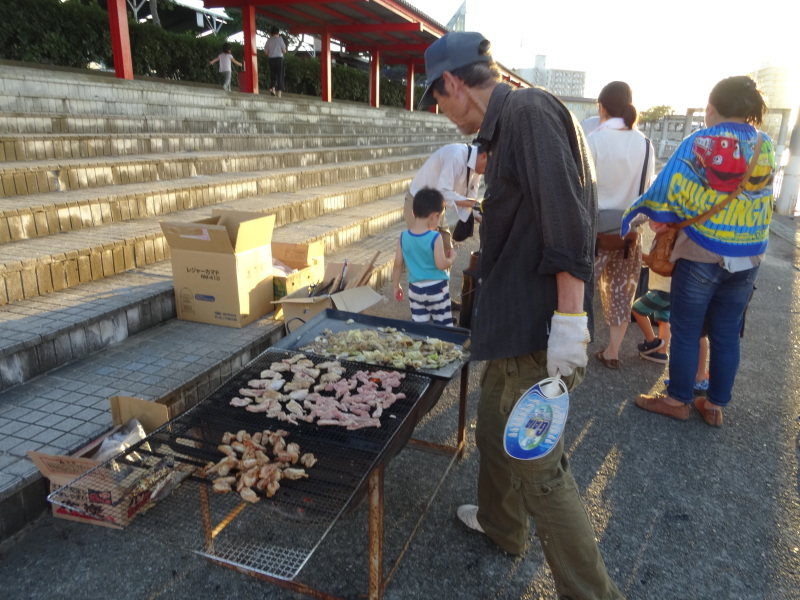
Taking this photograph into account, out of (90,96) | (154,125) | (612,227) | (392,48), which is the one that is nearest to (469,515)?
(612,227)

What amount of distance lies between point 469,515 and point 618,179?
2918 millimetres

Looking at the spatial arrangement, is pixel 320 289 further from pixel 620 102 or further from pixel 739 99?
pixel 739 99

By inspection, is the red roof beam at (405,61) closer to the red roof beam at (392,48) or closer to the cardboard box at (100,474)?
the red roof beam at (392,48)

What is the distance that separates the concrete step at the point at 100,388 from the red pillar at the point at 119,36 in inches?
315

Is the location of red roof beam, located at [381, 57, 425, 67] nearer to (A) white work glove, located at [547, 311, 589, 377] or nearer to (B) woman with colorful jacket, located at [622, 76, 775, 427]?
(B) woman with colorful jacket, located at [622, 76, 775, 427]

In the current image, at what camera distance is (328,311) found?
10.7 feet

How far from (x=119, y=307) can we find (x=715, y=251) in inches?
152

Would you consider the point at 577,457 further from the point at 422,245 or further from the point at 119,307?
the point at 119,307

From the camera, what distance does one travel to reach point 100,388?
3018 millimetres

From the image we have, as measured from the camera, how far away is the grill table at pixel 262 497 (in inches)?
68.9

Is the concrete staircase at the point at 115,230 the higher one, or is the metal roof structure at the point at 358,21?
the metal roof structure at the point at 358,21

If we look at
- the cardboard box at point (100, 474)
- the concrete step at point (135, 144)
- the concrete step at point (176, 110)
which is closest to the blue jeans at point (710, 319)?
the cardboard box at point (100, 474)

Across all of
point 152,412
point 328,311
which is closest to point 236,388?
point 152,412

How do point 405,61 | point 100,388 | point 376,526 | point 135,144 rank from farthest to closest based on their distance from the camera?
point 405,61 < point 135,144 < point 100,388 < point 376,526
